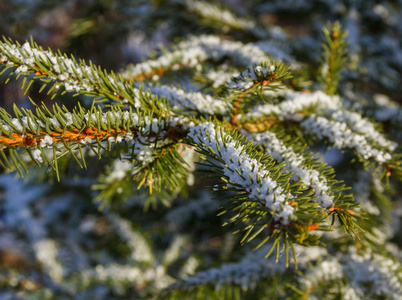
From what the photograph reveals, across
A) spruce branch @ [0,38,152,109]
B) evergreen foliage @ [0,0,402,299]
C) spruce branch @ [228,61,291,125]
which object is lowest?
evergreen foliage @ [0,0,402,299]

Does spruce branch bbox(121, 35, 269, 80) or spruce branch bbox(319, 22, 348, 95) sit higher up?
spruce branch bbox(121, 35, 269, 80)

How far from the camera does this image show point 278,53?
3.12 ft

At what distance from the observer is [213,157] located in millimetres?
460

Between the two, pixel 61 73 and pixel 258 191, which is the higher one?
pixel 61 73

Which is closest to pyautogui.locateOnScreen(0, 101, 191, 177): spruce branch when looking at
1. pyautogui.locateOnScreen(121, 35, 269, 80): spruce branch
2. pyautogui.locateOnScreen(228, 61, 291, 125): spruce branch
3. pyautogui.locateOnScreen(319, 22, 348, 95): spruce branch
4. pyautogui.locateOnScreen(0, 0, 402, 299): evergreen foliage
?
pyautogui.locateOnScreen(0, 0, 402, 299): evergreen foliage

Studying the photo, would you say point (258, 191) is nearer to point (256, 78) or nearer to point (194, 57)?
point (256, 78)

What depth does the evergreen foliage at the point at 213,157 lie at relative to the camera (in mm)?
438

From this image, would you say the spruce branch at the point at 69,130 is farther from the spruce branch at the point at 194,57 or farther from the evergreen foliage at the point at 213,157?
the spruce branch at the point at 194,57

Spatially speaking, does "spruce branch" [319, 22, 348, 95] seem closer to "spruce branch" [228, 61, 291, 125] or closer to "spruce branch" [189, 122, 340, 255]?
"spruce branch" [228, 61, 291, 125]

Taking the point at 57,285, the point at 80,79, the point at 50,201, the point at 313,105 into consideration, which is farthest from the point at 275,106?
the point at 50,201

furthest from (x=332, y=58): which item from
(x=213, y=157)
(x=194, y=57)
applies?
(x=213, y=157)

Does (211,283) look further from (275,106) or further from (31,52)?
(31,52)

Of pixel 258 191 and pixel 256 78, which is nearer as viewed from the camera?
pixel 258 191

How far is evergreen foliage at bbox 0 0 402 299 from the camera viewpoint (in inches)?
17.2
